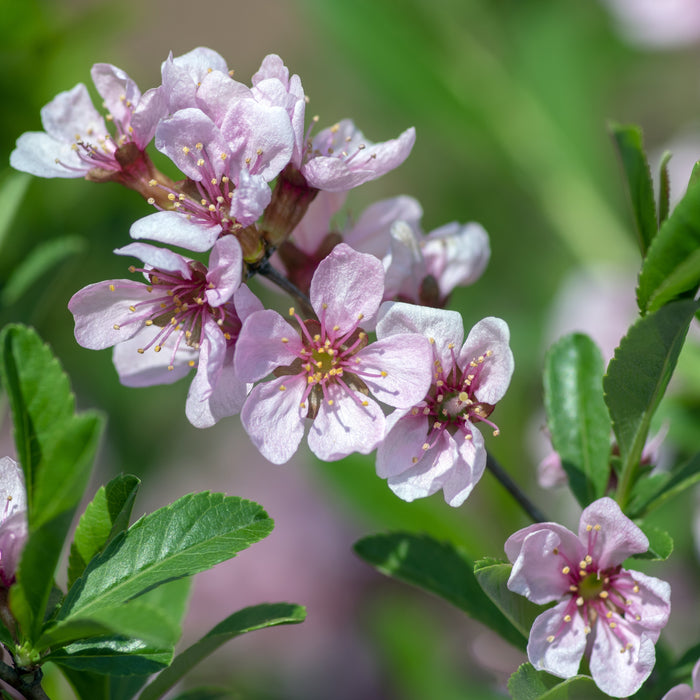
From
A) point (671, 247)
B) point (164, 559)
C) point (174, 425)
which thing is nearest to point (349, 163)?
point (671, 247)

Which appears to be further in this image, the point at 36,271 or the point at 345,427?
the point at 36,271

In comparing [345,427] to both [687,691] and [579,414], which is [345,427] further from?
[687,691]

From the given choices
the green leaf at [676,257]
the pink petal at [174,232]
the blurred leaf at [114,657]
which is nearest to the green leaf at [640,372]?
the green leaf at [676,257]

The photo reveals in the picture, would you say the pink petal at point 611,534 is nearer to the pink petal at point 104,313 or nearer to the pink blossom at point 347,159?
the pink blossom at point 347,159

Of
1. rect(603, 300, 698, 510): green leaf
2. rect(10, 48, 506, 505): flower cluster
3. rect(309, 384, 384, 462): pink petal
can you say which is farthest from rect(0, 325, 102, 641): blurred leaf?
rect(603, 300, 698, 510): green leaf

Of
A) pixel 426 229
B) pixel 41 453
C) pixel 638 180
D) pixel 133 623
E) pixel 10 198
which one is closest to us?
pixel 133 623

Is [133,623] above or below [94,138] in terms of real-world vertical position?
below

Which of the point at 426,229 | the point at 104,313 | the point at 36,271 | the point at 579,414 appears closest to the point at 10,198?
the point at 36,271

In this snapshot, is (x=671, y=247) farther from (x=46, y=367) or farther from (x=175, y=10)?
(x=175, y=10)
